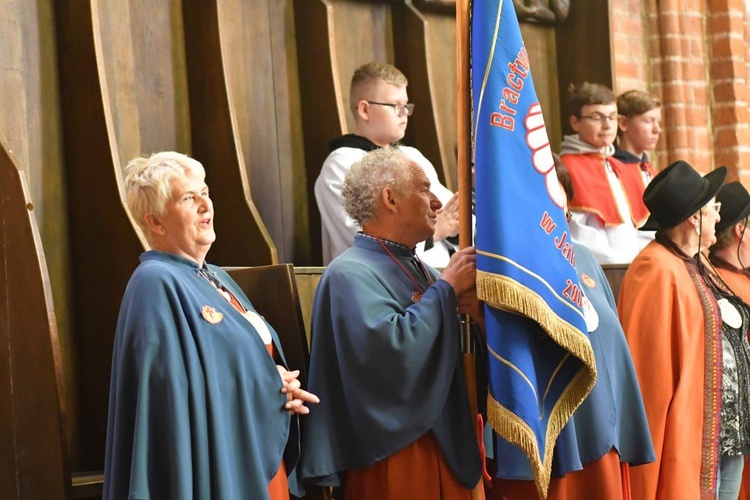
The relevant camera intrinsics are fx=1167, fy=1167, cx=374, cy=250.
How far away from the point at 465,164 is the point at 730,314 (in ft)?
5.62

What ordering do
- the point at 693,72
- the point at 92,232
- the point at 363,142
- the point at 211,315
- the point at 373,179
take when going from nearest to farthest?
the point at 211,315, the point at 373,179, the point at 92,232, the point at 363,142, the point at 693,72

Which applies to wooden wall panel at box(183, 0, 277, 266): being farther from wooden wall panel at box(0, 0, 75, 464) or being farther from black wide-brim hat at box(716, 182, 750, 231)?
black wide-brim hat at box(716, 182, 750, 231)

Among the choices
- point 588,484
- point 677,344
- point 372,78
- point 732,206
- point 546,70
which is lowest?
point 588,484

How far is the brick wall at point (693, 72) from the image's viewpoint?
6.61 m

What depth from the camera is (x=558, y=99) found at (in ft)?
20.6

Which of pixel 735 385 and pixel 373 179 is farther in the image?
pixel 735 385

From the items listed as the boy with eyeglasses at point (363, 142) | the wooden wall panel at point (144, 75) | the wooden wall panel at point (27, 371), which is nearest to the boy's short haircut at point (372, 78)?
the boy with eyeglasses at point (363, 142)

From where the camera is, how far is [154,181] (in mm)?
3246

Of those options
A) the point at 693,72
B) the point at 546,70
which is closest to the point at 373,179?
the point at 546,70

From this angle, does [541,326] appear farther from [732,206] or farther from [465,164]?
[732,206]

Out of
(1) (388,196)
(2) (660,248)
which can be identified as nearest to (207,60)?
(1) (388,196)

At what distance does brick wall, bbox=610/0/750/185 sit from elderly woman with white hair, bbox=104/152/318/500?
379 cm

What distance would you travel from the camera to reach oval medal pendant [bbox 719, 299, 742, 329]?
179 inches

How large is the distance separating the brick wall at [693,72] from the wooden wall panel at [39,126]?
133 inches
